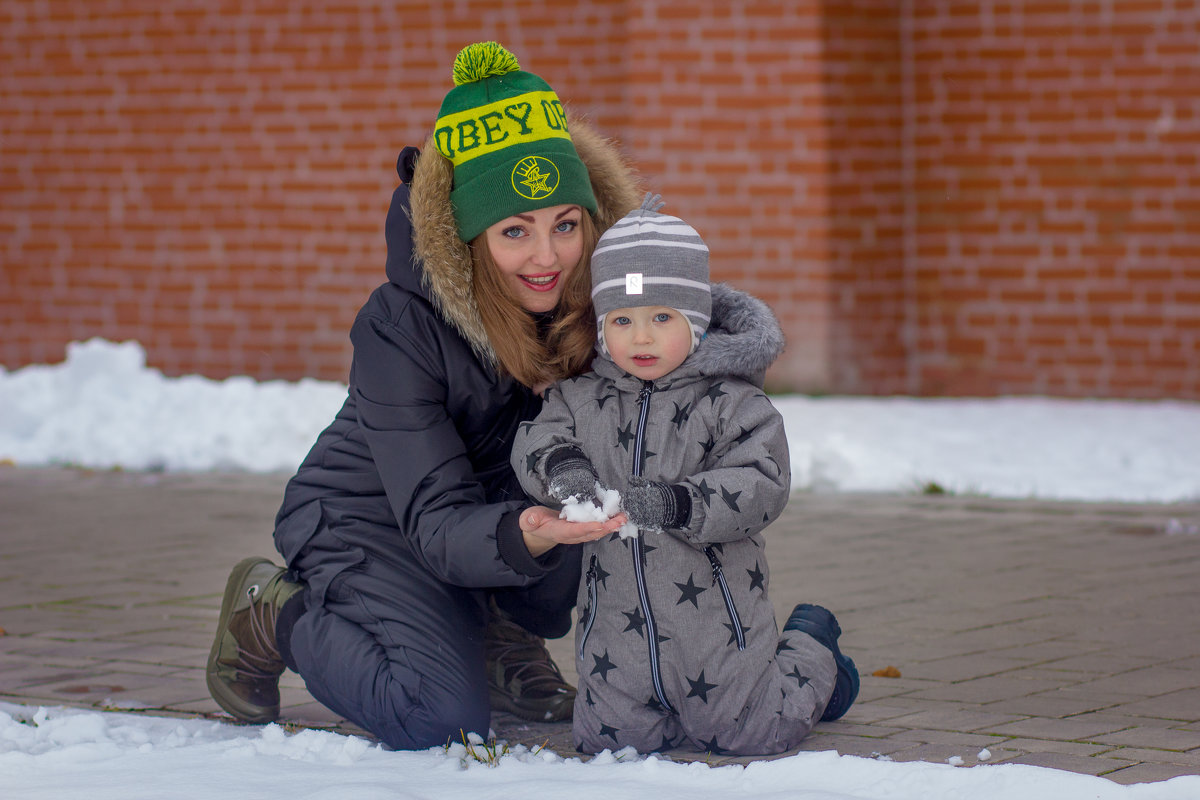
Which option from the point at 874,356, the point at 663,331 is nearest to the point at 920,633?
the point at 663,331

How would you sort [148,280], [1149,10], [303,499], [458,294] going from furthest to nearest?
1. [148,280]
2. [1149,10]
3. [303,499]
4. [458,294]

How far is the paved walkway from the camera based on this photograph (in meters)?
3.53

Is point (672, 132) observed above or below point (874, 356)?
above

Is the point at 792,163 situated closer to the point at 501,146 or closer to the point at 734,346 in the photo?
the point at 501,146

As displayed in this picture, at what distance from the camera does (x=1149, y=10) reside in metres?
9.48

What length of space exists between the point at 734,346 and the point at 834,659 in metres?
0.79

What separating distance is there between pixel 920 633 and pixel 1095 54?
614cm

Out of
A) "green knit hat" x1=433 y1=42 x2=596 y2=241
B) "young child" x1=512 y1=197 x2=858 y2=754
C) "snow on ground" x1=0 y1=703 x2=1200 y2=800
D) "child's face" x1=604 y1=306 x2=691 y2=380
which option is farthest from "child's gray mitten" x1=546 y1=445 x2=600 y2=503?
"green knit hat" x1=433 y1=42 x2=596 y2=241

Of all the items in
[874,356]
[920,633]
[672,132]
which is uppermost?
[672,132]

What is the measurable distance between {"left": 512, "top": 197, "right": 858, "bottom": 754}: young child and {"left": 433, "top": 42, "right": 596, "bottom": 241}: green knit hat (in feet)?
0.96

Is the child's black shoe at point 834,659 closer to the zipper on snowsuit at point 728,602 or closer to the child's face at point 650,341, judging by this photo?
the zipper on snowsuit at point 728,602

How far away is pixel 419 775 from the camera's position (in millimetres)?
3152

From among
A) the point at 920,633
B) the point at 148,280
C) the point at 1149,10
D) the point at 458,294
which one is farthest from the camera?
the point at 148,280

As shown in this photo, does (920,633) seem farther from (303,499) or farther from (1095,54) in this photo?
(1095,54)
